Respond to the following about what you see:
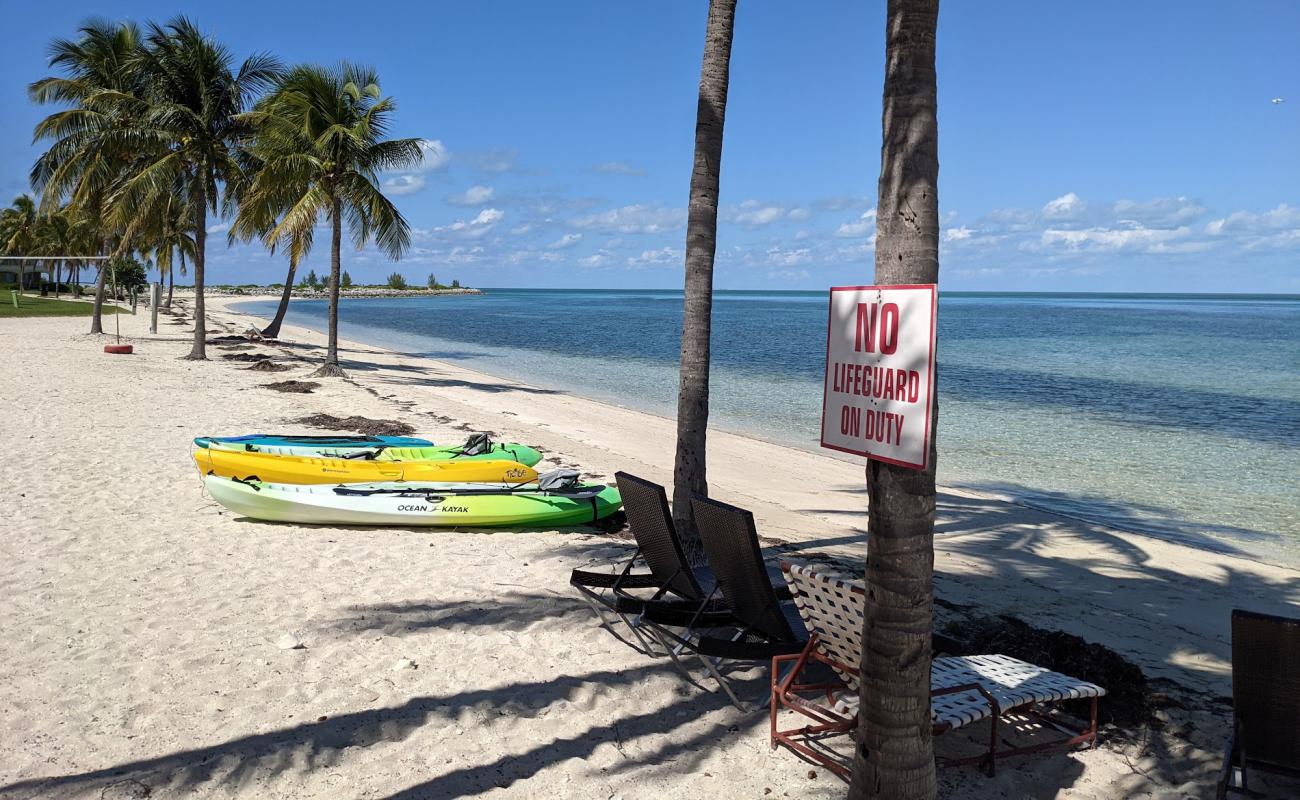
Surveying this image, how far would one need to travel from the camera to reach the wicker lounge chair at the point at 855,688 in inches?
146

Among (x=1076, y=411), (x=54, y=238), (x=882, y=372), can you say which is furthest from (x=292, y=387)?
(x=54, y=238)

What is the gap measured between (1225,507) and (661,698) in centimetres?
1034

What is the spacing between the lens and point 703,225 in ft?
20.4

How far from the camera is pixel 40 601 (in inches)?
212

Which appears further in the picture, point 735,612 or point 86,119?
point 86,119

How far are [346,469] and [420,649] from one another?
3.80 metres

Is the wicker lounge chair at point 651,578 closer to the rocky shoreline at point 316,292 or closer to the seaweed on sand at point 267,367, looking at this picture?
the seaweed on sand at point 267,367

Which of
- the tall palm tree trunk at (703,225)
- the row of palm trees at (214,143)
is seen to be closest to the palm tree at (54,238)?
the row of palm trees at (214,143)

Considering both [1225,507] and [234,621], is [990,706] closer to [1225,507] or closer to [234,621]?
[234,621]

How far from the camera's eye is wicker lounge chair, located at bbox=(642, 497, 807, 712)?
4.26 m

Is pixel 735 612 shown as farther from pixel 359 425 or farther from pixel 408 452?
pixel 359 425

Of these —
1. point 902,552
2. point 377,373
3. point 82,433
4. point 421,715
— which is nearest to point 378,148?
point 377,373

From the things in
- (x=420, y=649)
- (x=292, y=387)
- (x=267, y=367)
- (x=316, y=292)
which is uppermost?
(x=316, y=292)

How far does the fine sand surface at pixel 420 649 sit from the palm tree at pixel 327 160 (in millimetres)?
9977
